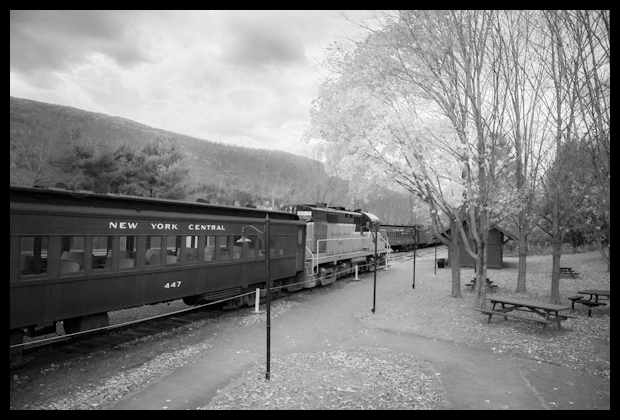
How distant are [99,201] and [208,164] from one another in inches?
3753

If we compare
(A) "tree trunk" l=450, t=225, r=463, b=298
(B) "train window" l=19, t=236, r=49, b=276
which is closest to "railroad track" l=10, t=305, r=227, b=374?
(B) "train window" l=19, t=236, r=49, b=276

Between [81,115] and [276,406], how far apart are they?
9371 centimetres

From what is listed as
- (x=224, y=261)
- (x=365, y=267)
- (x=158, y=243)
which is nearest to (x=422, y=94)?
(x=224, y=261)

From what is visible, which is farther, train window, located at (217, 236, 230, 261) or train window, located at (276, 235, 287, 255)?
train window, located at (276, 235, 287, 255)

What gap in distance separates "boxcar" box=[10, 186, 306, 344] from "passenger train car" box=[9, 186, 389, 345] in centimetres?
2

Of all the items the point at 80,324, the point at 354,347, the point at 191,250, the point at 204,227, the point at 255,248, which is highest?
the point at 204,227

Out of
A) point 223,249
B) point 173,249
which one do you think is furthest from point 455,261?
point 173,249

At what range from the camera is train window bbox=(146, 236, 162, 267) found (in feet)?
33.2

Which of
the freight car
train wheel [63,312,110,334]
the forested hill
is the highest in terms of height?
the forested hill

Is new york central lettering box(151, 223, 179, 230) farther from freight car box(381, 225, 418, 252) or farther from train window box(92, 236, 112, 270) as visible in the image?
freight car box(381, 225, 418, 252)

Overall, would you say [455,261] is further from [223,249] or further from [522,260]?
[223,249]

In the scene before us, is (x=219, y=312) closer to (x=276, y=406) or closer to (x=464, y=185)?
(x=276, y=406)

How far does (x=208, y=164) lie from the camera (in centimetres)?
10094

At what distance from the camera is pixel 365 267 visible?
26.4 m
